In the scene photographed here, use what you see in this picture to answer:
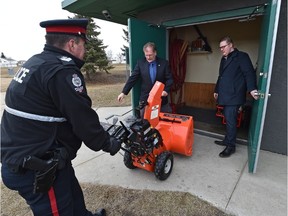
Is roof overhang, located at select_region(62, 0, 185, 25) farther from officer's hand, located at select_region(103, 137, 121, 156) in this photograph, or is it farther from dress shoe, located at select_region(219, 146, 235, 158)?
officer's hand, located at select_region(103, 137, 121, 156)

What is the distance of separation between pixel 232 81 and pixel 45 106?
2.41m

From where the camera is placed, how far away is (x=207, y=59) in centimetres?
561

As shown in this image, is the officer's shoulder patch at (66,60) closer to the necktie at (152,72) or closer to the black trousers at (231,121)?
the necktie at (152,72)

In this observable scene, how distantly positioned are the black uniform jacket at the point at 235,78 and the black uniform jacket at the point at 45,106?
215 centimetres

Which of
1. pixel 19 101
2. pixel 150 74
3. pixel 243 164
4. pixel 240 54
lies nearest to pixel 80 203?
pixel 19 101

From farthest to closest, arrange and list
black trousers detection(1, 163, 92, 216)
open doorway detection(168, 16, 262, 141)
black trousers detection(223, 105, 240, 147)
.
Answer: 1. open doorway detection(168, 16, 262, 141)
2. black trousers detection(223, 105, 240, 147)
3. black trousers detection(1, 163, 92, 216)

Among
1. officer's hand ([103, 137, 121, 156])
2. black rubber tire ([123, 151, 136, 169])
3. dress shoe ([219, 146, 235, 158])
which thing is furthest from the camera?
dress shoe ([219, 146, 235, 158])

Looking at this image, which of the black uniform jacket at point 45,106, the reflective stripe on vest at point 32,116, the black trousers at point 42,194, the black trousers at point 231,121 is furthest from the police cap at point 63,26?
the black trousers at point 231,121

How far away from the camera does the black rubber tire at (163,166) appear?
7.43 feet

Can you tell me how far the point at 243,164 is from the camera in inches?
106

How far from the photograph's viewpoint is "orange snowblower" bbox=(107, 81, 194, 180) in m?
1.86

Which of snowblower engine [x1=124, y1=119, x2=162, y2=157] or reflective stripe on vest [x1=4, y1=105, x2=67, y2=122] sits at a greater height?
reflective stripe on vest [x1=4, y1=105, x2=67, y2=122]

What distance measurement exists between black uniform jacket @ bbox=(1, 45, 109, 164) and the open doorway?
344 centimetres

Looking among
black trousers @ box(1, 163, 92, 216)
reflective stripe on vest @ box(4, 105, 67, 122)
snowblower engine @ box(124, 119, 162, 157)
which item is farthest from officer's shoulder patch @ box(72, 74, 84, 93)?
snowblower engine @ box(124, 119, 162, 157)
